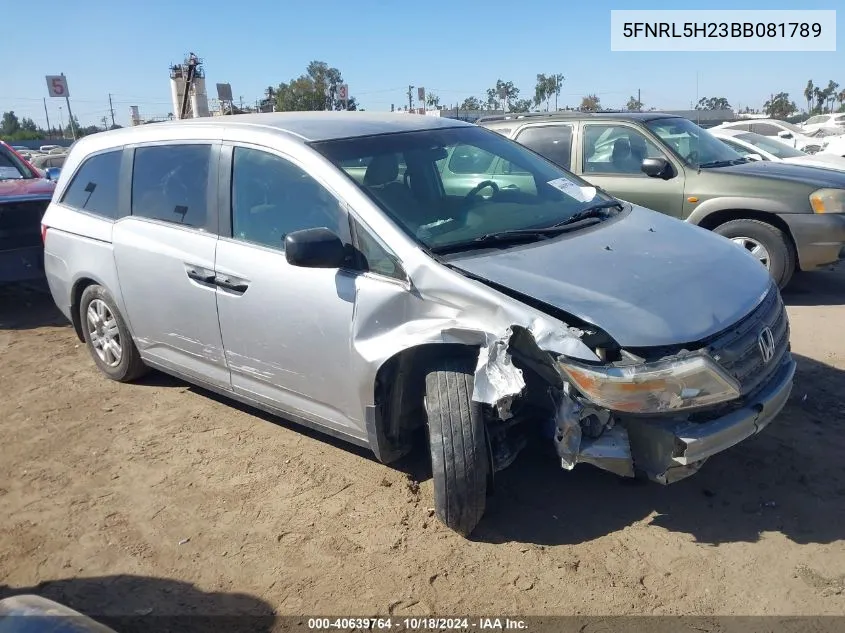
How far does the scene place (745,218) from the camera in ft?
21.9

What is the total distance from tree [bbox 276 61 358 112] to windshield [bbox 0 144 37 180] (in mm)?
35246

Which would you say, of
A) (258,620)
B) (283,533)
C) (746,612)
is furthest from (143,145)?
(746,612)

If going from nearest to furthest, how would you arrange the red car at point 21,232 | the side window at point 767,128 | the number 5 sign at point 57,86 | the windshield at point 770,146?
the red car at point 21,232, the windshield at point 770,146, the side window at point 767,128, the number 5 sign at point 57,86

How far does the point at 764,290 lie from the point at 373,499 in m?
2.12

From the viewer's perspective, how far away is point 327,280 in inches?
131

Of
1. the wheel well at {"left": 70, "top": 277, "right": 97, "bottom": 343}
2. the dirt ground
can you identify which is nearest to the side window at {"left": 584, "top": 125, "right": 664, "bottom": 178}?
the dirt ground

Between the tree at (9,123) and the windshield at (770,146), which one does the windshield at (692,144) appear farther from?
the tree at (9,123)

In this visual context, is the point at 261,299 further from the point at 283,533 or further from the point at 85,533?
the point at 85,533

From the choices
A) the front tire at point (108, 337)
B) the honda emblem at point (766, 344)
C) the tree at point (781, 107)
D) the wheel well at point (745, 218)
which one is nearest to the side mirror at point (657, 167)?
the wheel well at point (745, 218)

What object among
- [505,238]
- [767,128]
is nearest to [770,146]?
[505,238]

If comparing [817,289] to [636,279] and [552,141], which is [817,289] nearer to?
[552,141]

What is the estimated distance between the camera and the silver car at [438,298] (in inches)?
109

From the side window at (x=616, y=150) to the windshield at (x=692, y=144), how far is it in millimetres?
114

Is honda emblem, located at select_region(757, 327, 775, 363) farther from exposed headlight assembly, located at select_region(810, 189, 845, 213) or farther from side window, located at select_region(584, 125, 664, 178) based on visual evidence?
side window, located at select_region(584, 125, 664, 178)
